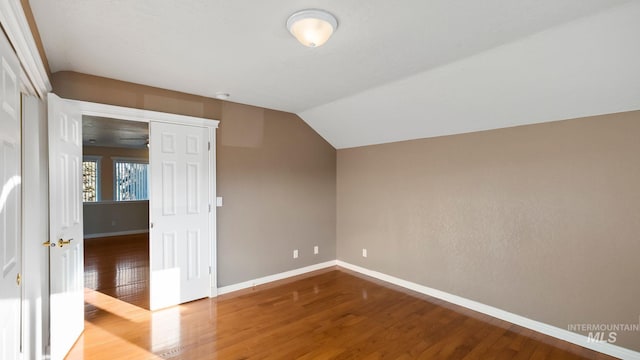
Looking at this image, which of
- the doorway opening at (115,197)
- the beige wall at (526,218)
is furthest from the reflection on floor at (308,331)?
the doorway opening at (115,197)

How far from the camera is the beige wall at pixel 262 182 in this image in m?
3.49

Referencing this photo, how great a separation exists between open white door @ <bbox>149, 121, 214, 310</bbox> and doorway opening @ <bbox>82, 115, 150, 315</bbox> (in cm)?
172

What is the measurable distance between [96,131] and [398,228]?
6.03 metres

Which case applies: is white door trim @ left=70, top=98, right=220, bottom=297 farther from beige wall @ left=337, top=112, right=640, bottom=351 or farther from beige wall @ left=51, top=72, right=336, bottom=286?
beige wall @ left=337, top=112, right=640, bottom=351

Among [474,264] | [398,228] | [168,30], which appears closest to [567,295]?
[474,264]

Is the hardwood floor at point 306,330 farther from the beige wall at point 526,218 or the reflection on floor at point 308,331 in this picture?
the beige wall at point 526,218

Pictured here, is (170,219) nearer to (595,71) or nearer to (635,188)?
(595,71)

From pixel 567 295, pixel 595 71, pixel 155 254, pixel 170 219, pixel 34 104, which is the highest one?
pixel 595 71

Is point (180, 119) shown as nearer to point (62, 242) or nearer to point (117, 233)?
point (62, 242)

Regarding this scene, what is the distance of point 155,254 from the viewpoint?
3287 millimetres

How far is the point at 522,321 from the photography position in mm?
2930

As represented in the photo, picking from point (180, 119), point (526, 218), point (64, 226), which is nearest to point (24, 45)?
point (64, 226)

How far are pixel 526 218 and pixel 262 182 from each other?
311 centimetres

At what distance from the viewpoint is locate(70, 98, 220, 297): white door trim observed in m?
2.89
